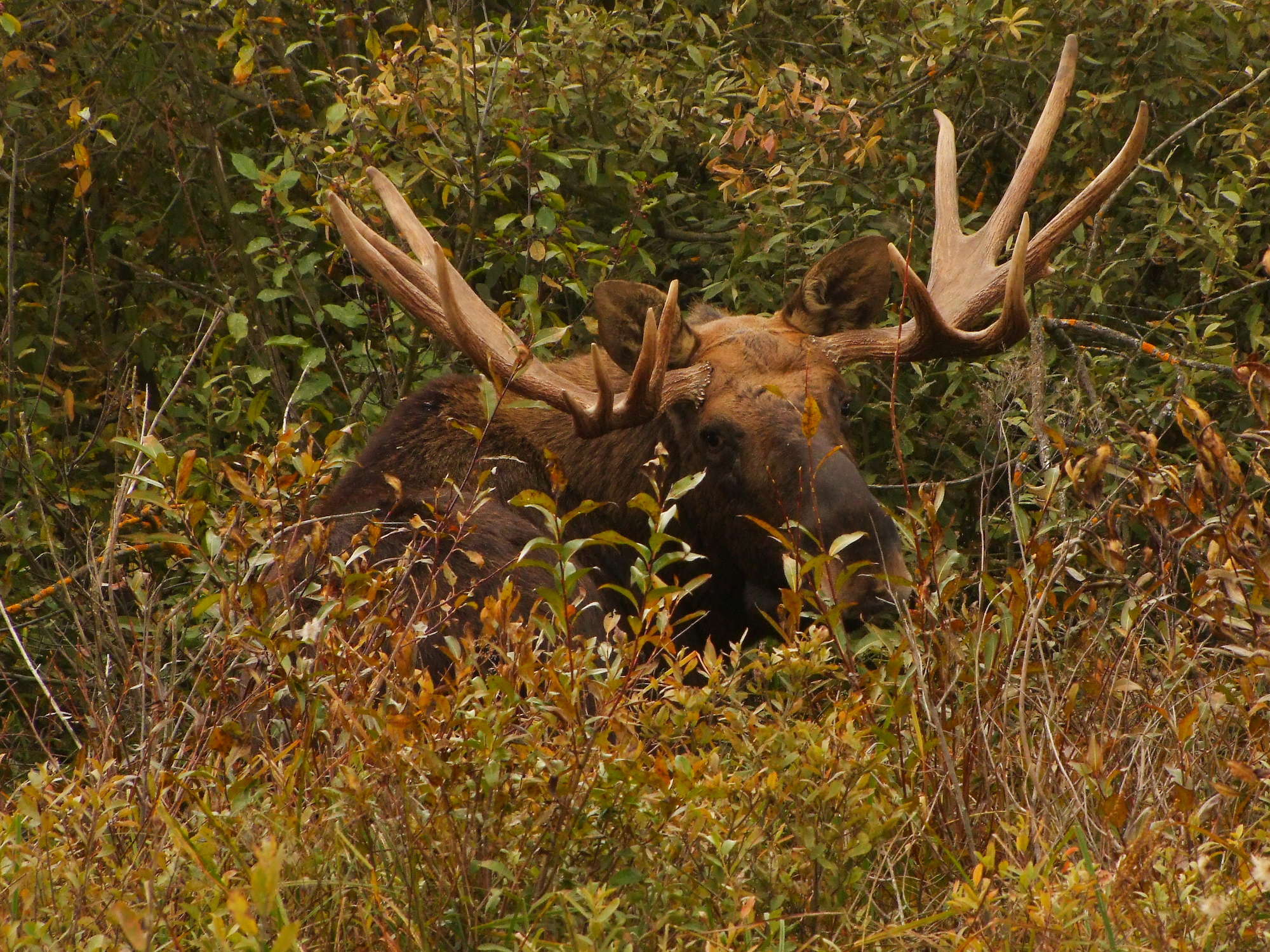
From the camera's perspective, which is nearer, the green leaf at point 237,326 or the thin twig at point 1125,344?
the thin twig at point 1125,344

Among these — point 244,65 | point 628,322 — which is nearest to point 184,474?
point 628,322

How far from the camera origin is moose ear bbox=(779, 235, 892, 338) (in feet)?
17.8

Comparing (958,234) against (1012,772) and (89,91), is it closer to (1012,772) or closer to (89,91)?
(1012,772)

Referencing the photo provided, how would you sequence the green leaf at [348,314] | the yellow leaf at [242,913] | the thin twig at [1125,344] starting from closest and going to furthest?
the yellow leaf at [242,913] < the thin twig at [1125,344] < the green leaf at [348,314]

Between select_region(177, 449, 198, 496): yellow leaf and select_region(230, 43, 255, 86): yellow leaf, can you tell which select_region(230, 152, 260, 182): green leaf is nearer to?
select_region(230, 43, 255, 86): yellow leaf

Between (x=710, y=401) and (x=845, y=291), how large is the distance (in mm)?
738

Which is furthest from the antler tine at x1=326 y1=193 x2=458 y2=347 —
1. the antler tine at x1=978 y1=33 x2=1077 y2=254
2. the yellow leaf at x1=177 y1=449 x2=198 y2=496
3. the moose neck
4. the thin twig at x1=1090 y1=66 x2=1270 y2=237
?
the thin twig at x1=1090 y1=66 x2=1270 y2=237

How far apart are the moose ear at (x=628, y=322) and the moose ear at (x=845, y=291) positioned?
1.36ft

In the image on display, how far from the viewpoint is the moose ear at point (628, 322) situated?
5.18 metres

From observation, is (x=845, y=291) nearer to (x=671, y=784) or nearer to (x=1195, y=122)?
(x=1195, y=122)

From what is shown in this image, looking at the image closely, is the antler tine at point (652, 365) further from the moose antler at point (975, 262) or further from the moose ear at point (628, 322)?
the moose antler at point (975, 262)

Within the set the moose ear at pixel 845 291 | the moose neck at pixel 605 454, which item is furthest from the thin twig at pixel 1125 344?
the moose neck at pixel 605 454

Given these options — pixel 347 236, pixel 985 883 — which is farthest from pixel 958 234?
pixel 985 883

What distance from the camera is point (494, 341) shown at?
501 cm
